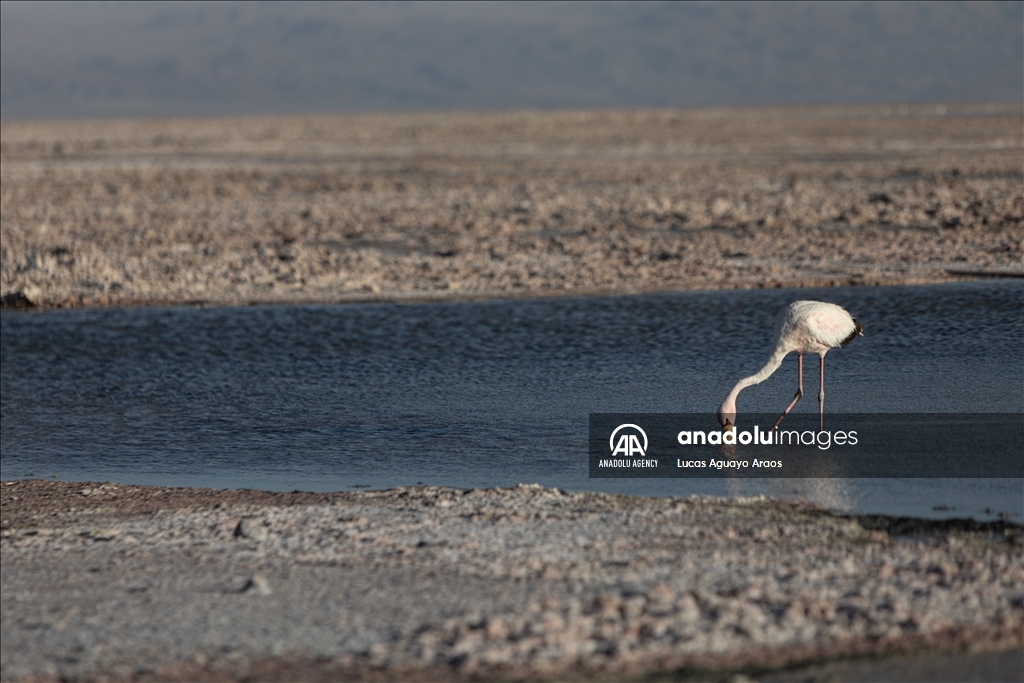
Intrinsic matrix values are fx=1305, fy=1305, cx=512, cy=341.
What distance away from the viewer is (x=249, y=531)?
7020 millimetres

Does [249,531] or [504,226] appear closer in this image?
[249,531]

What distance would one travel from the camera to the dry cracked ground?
1730cm

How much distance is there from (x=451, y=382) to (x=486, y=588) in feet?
18.8

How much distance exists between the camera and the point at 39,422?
11.1m

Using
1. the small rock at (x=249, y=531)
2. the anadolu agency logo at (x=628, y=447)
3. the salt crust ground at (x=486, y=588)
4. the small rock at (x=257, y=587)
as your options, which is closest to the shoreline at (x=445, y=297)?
the anadolu agency logo at (x=628, y=447)

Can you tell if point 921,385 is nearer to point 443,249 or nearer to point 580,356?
point 580,356

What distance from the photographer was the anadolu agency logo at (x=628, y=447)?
8656 millimetres

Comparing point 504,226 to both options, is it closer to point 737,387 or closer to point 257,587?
point 737,387

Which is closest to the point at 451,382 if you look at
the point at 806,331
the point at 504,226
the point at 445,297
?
the point at 806,331

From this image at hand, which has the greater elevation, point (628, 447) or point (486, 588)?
point (628, 447)

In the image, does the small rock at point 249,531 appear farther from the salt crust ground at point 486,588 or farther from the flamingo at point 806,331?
the flamingo at point 806,331

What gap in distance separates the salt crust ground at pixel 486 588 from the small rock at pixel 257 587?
0.02 m

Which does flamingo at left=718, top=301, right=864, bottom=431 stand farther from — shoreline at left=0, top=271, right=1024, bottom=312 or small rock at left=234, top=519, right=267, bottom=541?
shoreline at left=0, top=271, right=1024, bottom=312

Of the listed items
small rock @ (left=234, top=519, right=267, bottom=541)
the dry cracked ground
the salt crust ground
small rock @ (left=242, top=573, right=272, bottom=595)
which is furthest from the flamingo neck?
the dry cracked ground
